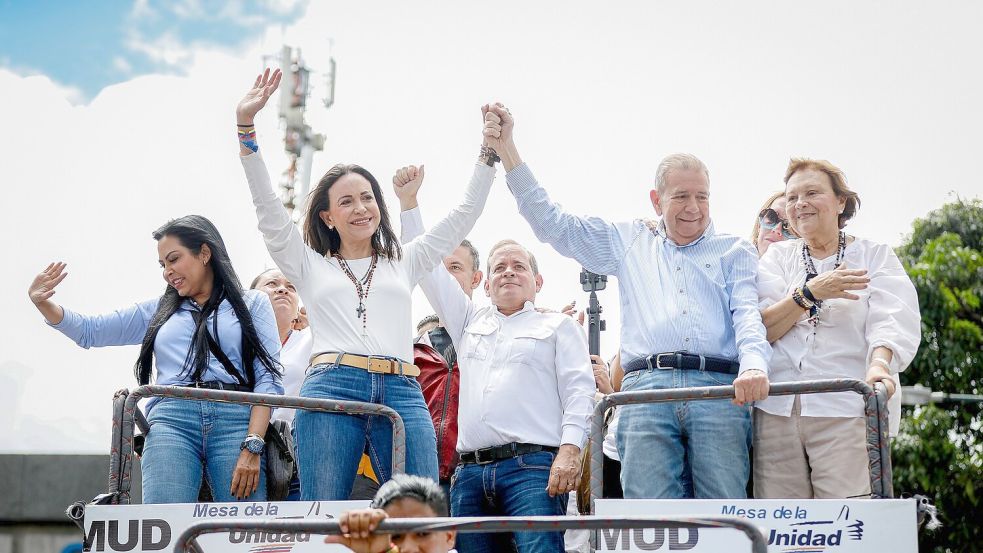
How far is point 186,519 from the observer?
13.3 ft

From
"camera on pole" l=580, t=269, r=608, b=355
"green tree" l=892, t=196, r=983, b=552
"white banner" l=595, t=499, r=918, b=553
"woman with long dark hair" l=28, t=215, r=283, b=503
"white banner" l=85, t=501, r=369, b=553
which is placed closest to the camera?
"white banner" l=595, t=499, r=918, b=553

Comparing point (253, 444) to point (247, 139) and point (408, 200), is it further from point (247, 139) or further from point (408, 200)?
point (408, 200)

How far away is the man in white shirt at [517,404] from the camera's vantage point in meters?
4.58

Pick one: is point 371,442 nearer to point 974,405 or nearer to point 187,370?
point 187,370

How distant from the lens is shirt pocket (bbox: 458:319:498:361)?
4.99 metres

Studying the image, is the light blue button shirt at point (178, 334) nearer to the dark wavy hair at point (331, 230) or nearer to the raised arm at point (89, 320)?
the raised arm at point (89, 320)

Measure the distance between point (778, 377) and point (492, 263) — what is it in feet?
4.81

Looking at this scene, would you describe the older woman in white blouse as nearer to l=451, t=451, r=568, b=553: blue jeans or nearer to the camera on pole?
l=451, t=451, r=568, b=553: blue jeans

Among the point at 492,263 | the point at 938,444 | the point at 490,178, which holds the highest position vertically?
the point at 490,178

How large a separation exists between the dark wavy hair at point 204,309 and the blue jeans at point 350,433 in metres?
0.38

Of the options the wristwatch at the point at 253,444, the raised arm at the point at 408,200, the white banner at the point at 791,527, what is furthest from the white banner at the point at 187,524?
the raised arm at the point at 408,200

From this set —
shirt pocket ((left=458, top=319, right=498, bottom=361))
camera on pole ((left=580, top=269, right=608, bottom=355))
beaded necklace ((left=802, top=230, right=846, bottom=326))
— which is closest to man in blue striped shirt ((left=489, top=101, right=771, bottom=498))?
beaded necklace ((left=802, top=230, right=846, bottom=326))

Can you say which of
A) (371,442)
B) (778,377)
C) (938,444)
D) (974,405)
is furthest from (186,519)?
(974,405)

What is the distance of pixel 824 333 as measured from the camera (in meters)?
4.49
